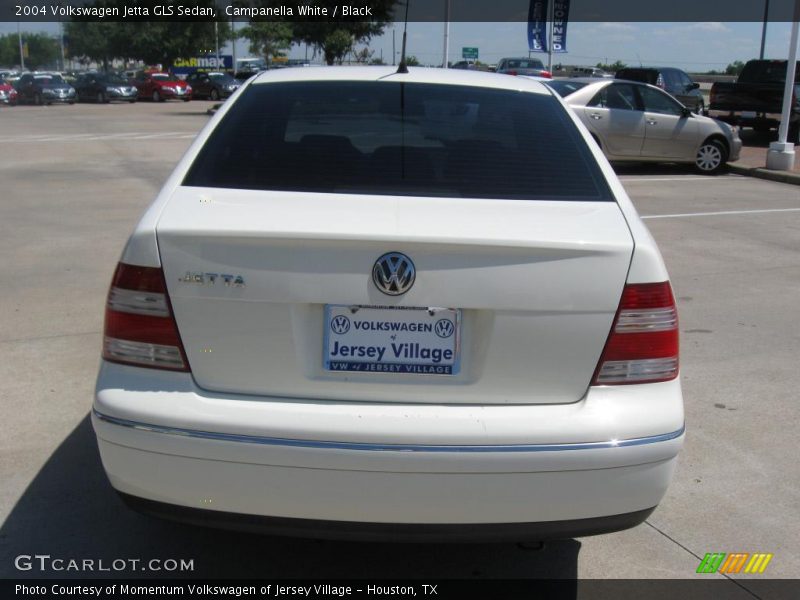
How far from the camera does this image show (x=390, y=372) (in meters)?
2.60

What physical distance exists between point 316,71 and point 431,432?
6.37 ft

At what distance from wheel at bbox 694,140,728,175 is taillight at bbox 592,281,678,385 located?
13780 millimetres

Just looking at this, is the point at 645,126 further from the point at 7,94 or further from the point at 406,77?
the point at 7,94

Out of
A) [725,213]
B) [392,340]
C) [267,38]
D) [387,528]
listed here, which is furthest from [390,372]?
[267,38]

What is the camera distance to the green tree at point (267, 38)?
39.7m

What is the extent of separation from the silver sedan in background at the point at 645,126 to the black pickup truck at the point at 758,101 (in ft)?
15.0

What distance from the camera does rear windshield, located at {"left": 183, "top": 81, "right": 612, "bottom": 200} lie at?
2990 millimetres

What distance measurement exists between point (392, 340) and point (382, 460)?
0.34 metres

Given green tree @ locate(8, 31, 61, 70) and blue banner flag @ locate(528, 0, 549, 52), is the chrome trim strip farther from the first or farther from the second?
green tree @ locate(8, 31, 61, 70)

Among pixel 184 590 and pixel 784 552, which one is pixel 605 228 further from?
pixel 184 590

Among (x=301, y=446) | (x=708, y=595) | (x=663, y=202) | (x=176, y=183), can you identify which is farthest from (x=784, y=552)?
(x=663, y=202)

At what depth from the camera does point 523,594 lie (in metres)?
3.07

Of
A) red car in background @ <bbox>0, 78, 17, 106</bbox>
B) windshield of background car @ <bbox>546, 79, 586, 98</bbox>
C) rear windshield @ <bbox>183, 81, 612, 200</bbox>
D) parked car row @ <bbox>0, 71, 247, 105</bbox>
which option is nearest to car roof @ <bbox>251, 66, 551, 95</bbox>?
rear windshield @ <bbox>183, 81, 612, 200</bbox>

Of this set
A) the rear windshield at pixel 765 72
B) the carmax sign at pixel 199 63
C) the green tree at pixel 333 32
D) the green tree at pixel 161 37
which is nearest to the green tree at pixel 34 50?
the carmax sign at pixel 199 63
